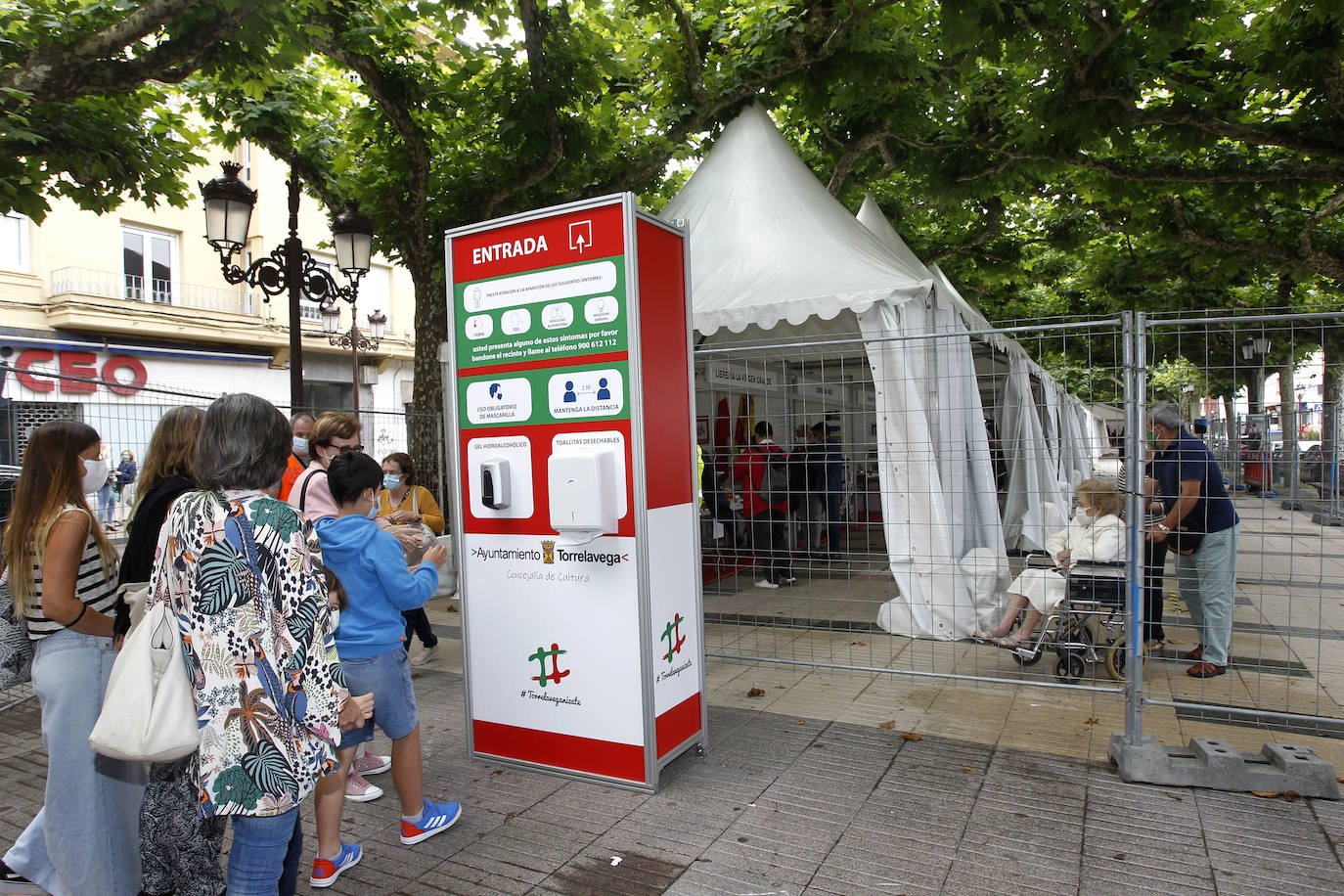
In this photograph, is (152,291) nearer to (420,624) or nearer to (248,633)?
(420,624)

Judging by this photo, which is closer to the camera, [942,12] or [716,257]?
[942,12]

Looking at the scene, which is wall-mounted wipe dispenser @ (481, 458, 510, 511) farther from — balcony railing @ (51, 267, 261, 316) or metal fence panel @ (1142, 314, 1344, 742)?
balcony railing @ (51, 267, 261, 316)

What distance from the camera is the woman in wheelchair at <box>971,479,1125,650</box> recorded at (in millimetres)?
5520

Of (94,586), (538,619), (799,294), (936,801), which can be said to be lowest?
(936,801)

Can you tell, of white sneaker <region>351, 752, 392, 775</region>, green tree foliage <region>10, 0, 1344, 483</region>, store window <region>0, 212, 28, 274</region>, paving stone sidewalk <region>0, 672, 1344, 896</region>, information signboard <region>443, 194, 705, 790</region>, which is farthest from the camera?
store window <region>0, 212, 28, 274</region>

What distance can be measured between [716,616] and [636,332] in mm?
4289

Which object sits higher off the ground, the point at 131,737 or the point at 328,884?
the point at 131,737

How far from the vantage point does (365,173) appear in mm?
10102

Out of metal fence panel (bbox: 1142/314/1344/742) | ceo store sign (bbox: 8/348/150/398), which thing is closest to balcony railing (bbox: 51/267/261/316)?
ceo store sign (bbox: 8/348/150/398)

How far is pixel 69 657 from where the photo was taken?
9.42ft

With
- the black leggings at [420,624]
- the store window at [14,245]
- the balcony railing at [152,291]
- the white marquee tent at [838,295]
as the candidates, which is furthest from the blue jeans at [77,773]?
the store window at [14,245]

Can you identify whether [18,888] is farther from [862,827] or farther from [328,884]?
[862,827]

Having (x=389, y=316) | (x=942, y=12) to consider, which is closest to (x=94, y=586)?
(x=942, y=12)

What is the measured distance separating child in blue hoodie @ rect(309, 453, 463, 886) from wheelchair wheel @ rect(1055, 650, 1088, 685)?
427 centimetres
